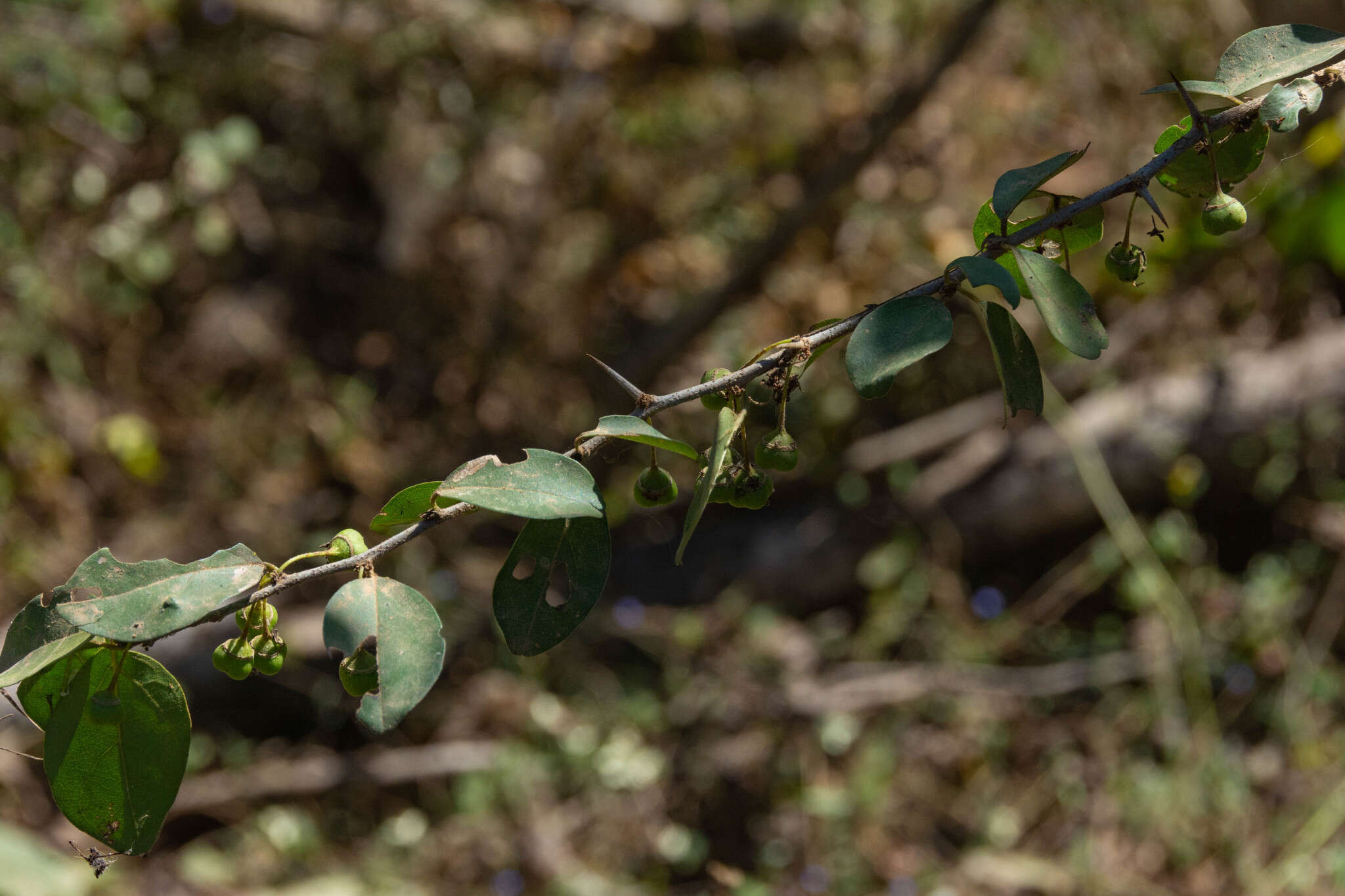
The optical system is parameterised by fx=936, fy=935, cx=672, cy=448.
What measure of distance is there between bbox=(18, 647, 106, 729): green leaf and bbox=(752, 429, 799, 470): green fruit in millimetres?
617

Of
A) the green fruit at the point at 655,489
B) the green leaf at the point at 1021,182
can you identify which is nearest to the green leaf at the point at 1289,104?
the green leaf at the point at 1021,182

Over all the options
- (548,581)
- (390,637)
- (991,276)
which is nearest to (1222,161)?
(991,276)

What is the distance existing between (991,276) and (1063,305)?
0.37ft

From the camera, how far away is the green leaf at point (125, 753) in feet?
2.59

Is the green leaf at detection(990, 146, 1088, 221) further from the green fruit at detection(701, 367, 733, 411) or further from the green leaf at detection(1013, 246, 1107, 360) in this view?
the green fruit at detection(701, 367, 733, 411)

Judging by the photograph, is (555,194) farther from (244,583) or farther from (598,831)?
(244,583)

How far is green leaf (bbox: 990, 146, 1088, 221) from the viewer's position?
2.71 ft

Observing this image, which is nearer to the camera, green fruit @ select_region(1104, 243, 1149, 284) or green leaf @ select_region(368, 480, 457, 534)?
green leaf @ select_region(368, 480, 457, 534)

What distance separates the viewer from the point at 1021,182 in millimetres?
846

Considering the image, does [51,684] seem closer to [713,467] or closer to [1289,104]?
[713,467]

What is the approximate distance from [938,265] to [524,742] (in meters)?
2.17

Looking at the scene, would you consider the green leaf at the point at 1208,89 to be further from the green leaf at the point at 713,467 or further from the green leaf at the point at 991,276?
the green leaf at the point at 713,467

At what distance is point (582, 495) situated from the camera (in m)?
0.76

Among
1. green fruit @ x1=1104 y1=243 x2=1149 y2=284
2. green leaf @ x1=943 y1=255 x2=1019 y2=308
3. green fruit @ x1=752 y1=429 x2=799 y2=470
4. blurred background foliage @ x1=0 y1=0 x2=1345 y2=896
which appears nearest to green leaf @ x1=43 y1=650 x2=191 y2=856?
green fruit @ x1=752 y1=429 x2=799 y2=470
